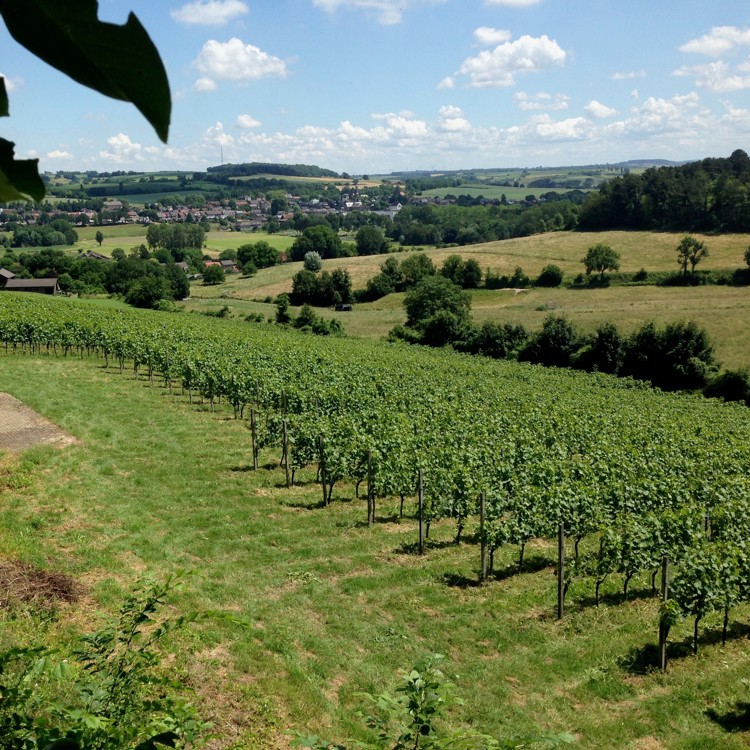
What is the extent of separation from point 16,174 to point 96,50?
6.1 inches

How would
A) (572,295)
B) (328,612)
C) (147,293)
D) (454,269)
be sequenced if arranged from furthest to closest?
(454,269) → (572,295) → (147,293) → (328,612)

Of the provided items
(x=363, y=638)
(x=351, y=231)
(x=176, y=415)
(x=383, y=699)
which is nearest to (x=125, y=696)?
(x=383, y=699)

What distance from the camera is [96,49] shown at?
0.54 metres

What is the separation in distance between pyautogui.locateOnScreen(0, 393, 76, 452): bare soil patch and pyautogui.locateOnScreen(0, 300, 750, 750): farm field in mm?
1024

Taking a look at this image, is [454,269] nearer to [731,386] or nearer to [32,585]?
[731,386]

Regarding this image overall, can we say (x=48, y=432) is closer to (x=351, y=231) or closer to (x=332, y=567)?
(x=332, y=567)

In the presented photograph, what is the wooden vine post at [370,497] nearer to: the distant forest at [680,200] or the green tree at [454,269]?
the green tree at [454,269]

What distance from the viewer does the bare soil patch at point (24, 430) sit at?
18766 mm

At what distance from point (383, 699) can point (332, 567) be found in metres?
10.7

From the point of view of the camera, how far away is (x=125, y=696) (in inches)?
142

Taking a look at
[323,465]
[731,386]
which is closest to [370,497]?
[323,465]

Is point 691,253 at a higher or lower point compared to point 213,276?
higher

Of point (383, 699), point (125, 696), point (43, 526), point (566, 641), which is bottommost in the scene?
point (566, 641)

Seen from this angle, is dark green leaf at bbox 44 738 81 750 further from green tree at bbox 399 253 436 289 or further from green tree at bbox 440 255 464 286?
green tree at bbox 399 253 436 289
